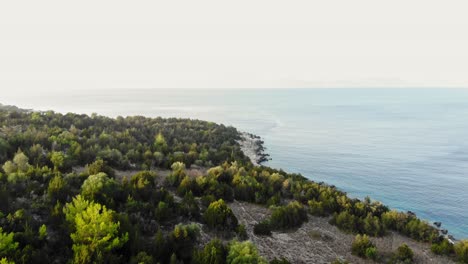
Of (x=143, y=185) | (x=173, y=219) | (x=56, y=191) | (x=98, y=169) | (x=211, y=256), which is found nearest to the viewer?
(x=211, y=256)

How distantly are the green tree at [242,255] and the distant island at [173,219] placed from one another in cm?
4

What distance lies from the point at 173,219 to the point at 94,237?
15.3 ft

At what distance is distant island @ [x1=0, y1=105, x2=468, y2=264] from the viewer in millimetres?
10625

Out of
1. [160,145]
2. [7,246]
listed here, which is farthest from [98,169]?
[160,145]

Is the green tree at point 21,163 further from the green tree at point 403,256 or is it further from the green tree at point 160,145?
the green tree at point 403,256

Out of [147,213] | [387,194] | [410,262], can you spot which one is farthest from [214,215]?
[387,194]

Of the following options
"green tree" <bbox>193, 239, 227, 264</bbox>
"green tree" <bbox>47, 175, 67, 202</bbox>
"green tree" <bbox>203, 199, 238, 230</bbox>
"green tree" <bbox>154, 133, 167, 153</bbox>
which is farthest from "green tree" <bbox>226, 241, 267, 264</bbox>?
"green tree" <bbox>154, 133, 167, 153</bbox>

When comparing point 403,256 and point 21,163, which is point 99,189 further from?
point 403,256

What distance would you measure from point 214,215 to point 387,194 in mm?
26039

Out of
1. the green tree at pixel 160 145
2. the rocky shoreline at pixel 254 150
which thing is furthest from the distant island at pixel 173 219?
the rocky shoreline at pixel 254 150

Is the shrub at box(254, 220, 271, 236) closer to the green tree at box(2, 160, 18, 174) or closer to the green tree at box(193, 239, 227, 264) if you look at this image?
the green tree at box(193, 239, 227, 264)

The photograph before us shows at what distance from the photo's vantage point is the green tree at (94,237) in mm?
9664

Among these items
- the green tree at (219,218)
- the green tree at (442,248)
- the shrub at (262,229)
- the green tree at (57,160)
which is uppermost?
the green tree at (57,160)

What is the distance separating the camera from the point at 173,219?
14.4m
